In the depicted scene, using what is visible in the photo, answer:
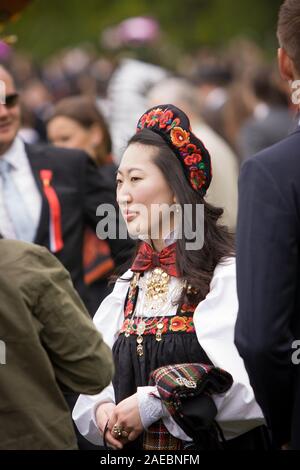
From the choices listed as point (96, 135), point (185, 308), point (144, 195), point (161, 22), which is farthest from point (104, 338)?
point (161, 22)

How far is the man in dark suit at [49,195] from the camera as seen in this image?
5949 mm

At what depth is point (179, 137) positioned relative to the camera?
4.61 m

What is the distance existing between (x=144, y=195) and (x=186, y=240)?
25 centimetres

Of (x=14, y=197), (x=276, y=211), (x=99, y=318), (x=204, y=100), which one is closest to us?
(x=276, y=211)

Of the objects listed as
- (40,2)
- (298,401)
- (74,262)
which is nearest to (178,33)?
(40,2)

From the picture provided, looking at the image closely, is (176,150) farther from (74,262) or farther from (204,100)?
(204,100)

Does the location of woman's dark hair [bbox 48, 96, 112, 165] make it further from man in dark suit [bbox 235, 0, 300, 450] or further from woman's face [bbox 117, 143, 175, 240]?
man in dark suit [bbox 235, 0, 300, 450]

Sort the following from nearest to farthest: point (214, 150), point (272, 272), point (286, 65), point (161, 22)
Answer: point (272, 272), point (286, 65), point (214, 150), point (161, 22)

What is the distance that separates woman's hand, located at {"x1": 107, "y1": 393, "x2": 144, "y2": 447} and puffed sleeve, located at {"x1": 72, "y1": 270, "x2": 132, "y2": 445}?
194mm

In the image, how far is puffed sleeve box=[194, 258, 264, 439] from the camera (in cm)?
428

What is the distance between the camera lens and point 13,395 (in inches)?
150

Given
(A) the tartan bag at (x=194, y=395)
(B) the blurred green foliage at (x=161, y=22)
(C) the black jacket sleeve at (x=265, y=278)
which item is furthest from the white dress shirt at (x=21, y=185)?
(B) the blurred green foliage at (x=161, y=22)

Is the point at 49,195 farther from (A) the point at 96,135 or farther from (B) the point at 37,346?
(B) the point at 37,346

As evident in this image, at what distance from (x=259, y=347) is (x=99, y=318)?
1.16 metres
